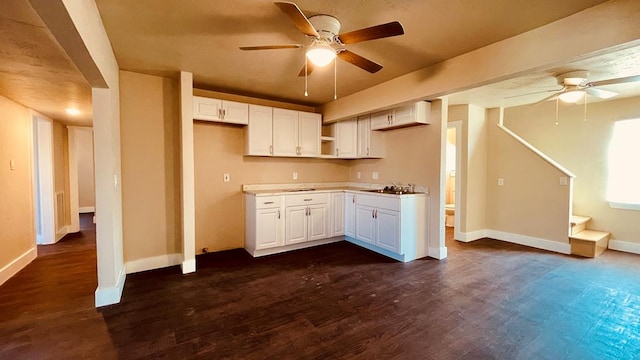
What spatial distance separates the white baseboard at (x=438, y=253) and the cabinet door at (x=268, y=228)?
2160 millimetres

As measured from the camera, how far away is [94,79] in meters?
2.27

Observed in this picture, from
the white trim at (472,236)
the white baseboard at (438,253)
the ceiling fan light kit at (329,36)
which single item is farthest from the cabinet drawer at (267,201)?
the white trim at (472,236)

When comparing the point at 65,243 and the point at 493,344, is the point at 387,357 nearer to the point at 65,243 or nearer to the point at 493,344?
the point at 493,344

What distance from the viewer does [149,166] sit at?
11.0ft

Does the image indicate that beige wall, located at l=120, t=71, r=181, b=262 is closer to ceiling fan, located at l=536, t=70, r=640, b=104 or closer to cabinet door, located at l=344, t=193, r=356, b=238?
cabinet door, located at l=344, t=193, r=356, b=238

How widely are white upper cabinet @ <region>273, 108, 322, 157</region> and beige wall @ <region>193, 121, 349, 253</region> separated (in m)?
0.42

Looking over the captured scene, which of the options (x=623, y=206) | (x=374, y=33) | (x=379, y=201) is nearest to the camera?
(x=374, y=33)

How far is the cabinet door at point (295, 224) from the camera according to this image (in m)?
4.05

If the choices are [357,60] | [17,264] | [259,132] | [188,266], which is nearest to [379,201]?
[259,132]

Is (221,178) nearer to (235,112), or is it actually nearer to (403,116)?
(235,112)

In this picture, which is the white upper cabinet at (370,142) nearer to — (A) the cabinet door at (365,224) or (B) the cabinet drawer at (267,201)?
(A) the cabinet door at (365,224)

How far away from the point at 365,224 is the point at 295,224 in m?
1.07

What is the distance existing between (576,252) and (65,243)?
8.16 meters

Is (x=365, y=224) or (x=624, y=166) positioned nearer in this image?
(x=365, y=224)
